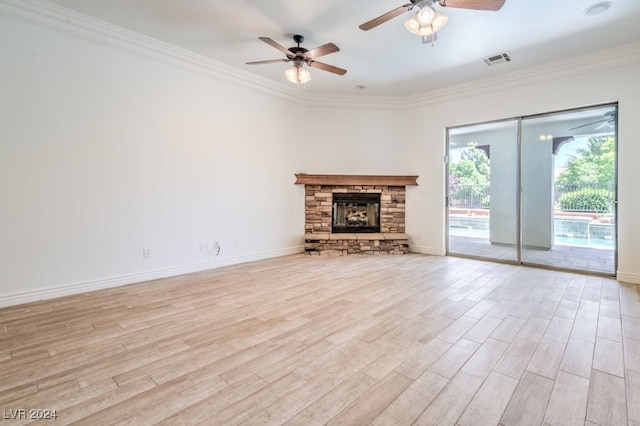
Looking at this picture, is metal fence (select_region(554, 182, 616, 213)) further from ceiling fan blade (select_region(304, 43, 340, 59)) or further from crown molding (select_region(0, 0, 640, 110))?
ceiling fan blade (select_region(304, 43, 340, 59))

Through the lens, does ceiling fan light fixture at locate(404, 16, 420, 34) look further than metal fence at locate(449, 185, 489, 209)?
No

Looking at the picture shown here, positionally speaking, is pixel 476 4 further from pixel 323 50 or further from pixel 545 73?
pixel 545 73

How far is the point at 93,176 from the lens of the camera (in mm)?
3422

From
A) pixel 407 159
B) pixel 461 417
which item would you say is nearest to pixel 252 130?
pixel 407 159

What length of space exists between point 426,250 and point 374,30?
401 centimetres

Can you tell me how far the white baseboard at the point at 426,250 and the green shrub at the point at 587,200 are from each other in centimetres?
202

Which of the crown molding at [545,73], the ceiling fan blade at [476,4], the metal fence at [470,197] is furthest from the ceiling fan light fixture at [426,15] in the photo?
the metal fence at [470,197]

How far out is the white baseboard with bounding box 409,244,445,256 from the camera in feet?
18.7

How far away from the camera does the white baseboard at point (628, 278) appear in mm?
3898

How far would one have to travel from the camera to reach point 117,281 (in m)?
3.60

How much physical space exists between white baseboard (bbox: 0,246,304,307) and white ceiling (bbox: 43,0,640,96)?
2.99 meters

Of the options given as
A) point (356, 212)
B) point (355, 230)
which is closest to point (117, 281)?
point (355, 230)

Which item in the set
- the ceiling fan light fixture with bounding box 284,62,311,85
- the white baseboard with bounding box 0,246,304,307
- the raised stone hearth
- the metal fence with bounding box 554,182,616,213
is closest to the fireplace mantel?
the raised stone hearth

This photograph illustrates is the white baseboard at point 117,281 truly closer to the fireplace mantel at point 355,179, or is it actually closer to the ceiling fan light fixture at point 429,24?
the fireplace mantel at point 355,179
